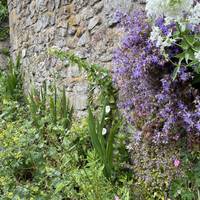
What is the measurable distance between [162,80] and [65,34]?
6.26 feet

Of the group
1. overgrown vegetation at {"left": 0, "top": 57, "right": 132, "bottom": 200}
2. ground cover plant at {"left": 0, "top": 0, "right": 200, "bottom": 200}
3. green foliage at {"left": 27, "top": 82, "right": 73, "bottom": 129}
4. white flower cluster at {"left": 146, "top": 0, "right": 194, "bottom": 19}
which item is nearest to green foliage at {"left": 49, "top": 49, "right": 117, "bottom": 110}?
ground cover plant at {"left": 0, "top": 0, "right": 200, "bottom": 200}

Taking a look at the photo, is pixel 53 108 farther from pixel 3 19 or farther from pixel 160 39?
pixel 3 19

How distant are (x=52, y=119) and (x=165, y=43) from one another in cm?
197

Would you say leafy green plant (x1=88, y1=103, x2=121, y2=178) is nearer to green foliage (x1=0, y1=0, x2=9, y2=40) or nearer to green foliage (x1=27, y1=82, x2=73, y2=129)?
green foliage (x1=27, y1=82, x2=73, y2=129)

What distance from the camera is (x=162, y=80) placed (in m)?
2.32

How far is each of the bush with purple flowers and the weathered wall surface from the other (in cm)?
52

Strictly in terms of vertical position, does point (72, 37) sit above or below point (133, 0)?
below

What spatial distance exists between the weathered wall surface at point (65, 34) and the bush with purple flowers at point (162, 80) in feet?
1.72

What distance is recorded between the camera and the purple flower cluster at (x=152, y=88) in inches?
90.1

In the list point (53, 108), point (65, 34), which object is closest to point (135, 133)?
point (53, 108)

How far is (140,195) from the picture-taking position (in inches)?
104

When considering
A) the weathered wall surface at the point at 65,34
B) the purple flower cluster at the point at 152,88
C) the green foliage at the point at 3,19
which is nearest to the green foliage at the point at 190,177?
the purple flower cluster at the point at 152,88

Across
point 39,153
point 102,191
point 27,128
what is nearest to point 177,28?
point 102,191

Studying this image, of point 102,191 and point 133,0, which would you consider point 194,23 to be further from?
point 102,191
